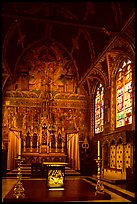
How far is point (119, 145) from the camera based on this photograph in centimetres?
1435

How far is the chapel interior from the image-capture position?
15.0m

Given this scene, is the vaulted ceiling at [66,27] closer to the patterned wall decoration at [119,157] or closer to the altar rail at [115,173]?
the patterned wall decoration at [119,157]

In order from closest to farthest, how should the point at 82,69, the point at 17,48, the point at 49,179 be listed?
1. the point at 49,179
2. the point at 17,48
3. the point at 82,69

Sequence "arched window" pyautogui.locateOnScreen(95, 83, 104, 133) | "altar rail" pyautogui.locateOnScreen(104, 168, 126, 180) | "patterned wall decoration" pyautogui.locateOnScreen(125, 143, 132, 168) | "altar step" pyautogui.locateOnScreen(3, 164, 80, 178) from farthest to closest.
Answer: "arched window" pyautogui.locateOnScreen(95, 83, 104, 133) → "altar step" pyautogui.locateOnScreen(3, 164, 80, 178) → "altar rail" pyautogui.locateOnScreen(104, 168, 126, 180) → "patterned wall decoration" pyautogui.locateOnScreen(125, 143, 132, 168)

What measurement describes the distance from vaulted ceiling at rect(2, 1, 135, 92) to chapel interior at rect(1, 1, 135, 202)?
0.21 ft

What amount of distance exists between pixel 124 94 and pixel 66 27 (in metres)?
4.95

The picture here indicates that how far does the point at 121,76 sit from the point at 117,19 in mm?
4188

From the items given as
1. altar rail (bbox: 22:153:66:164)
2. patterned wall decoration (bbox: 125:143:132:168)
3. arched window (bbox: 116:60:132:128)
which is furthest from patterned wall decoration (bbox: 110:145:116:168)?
altar rail (bbox: 22:153:66:164)

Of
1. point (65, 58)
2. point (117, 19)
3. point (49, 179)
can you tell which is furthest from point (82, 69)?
point (49, 179)

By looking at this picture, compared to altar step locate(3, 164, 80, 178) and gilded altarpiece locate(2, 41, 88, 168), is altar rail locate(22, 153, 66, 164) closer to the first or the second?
gilded altarpiece locate(2, 41, 88, 168)

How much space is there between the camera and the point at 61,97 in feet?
66.1

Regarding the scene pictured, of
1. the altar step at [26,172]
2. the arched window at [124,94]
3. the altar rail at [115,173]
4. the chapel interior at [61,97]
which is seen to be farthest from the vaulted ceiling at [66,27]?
the altar step at [26,172]

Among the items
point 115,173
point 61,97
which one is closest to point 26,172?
point 115,173

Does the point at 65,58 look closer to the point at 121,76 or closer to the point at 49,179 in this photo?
the point at 121,76
